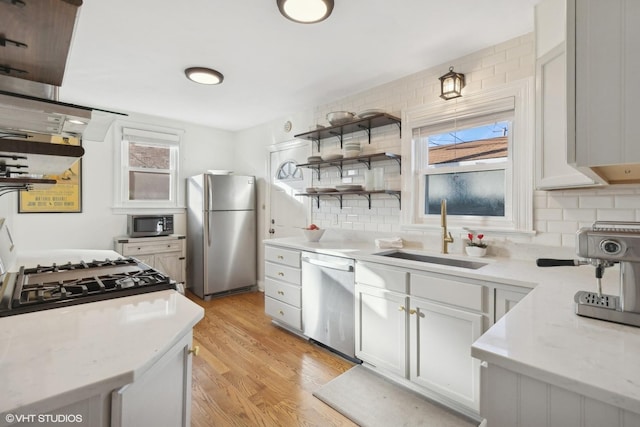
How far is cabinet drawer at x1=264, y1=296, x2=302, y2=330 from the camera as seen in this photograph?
2.94 meters

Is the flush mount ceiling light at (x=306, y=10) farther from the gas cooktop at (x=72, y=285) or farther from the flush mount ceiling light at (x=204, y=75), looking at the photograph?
the gas cooktop at (x=72, y=285)

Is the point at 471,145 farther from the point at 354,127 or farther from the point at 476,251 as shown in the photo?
the point at 354,127

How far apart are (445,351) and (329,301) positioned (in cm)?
102

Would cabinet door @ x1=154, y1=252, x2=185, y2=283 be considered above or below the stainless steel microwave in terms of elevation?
below

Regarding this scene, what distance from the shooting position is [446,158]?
2.68m

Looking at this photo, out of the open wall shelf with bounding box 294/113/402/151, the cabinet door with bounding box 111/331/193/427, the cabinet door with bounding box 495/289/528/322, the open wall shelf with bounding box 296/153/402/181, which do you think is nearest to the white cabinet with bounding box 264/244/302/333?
the open wall shelf with bounding box 296/153/402/181

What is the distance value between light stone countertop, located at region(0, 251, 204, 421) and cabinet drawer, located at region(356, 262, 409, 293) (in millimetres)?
1396

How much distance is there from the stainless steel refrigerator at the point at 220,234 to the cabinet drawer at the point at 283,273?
1.23 m

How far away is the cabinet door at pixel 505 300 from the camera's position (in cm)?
163

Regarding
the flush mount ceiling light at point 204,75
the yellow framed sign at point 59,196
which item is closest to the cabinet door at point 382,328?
the flush mount ceiling light at point 204,75

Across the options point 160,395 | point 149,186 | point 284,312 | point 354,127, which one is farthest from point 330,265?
point 149,186

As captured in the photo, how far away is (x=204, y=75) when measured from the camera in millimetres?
2826

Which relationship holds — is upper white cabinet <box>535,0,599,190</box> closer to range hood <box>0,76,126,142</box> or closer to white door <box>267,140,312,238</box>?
range hood <box>0,76,126,142</box>

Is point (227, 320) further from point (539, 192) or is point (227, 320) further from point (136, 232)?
point (539, 192)
